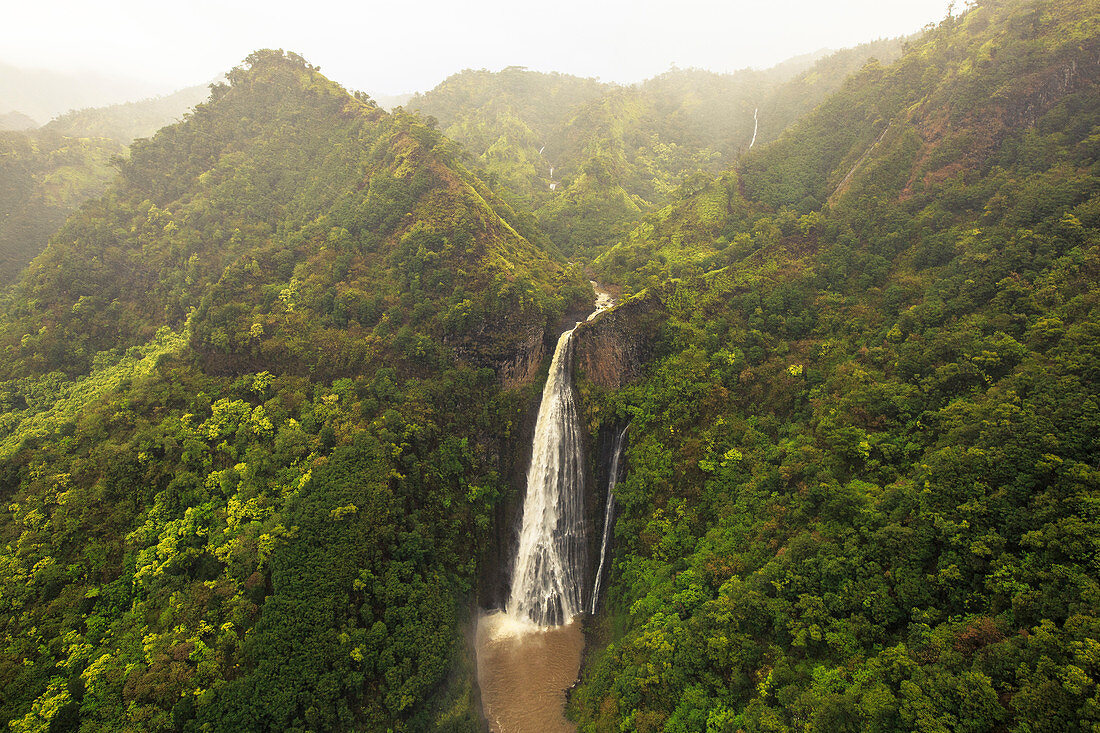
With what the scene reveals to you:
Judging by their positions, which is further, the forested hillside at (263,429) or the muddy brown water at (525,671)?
the muddy brown water at (525,671)

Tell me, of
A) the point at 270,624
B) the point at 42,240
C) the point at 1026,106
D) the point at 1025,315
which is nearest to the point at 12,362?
the point at 42,240

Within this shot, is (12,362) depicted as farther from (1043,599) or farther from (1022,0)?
(1022,0)

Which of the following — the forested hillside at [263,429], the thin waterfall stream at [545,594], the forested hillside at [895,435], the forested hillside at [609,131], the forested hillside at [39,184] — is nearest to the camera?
the forested hillside at [895,435]

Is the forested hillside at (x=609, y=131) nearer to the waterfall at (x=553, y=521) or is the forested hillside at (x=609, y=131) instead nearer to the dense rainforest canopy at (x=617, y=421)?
the dense rainforest canopy at (x=617, y=421)

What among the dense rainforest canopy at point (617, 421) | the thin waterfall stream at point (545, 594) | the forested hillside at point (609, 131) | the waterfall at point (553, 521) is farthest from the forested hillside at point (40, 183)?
the thin waterfall stream at point (545, 594)

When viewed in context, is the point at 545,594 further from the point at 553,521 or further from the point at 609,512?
the point at 609,512

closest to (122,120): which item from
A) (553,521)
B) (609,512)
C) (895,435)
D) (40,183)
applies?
(40,183)
